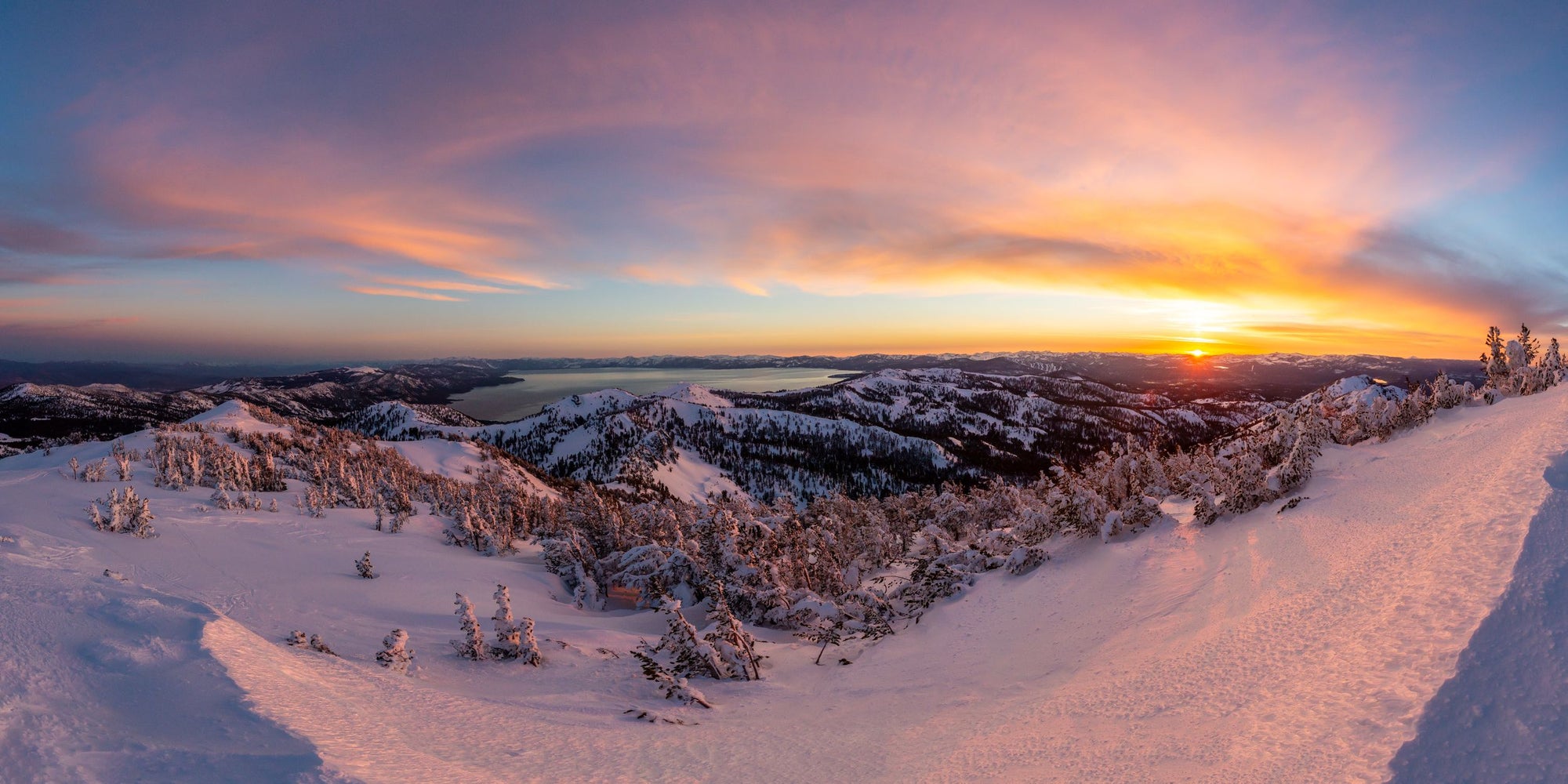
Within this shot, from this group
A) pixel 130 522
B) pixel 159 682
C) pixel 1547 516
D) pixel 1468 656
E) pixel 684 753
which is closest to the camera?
pixel 1468 656

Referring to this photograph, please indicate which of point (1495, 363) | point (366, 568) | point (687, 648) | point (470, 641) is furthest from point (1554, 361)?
point (366, 568)

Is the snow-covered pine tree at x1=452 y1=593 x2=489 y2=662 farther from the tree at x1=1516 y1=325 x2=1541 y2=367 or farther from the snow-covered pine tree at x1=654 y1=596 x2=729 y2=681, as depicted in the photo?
the tree at x1=1516 y1=325 x2=1541 y2=367

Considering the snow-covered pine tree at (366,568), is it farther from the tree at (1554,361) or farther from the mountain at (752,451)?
the mountain at (752,451)

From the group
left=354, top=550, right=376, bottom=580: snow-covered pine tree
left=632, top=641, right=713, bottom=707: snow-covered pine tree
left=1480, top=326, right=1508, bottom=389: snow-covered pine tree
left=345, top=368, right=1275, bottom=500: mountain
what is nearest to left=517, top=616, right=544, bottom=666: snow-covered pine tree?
left=632, top=641, right=713, bottom=707: snow-covered pine tree

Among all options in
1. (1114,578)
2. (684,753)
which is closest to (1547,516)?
(1114,578)

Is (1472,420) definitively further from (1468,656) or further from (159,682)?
(159,682)
